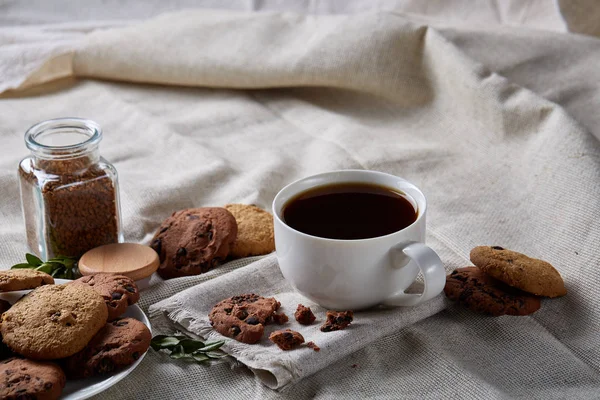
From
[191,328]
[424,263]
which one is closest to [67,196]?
[191,328]

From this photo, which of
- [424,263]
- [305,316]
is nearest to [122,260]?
[305,316]

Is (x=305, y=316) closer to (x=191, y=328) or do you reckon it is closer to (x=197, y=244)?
(x=191, y=328)

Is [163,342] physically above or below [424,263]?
below

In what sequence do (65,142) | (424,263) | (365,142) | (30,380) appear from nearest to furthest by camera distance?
(30,380)
(424,263)
(65,142)
(365,142)

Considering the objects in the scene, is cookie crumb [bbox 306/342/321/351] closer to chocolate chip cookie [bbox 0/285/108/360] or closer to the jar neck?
chocolate chip cookie [bbox 0/285/108/360]

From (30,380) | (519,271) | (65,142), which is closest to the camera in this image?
(30,380)

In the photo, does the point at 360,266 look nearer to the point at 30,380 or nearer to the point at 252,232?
the point at 252,232

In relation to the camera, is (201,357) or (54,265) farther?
(54,265)

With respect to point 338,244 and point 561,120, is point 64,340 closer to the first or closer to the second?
point 338,244

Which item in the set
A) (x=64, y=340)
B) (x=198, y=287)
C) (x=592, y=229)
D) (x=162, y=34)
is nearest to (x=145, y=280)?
(x=198, y=287)
